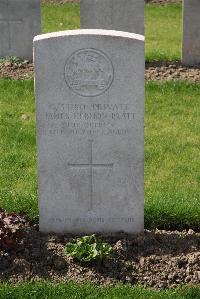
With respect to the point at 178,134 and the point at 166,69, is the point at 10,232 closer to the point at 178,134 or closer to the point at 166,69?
the point at 178,134

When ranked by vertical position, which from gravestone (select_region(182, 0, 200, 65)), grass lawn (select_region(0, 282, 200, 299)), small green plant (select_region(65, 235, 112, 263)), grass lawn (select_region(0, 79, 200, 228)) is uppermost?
gravestone (select_region(182, 0, 200, 65))

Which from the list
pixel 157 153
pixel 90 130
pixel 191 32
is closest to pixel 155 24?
pixel 191 32

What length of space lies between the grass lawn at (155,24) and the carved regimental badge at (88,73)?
19.3 feet

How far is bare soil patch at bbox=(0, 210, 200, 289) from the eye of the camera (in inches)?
201

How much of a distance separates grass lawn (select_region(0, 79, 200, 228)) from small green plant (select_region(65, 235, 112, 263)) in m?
0.73

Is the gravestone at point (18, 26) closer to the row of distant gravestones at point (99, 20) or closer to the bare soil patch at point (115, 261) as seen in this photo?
the row of distant gravestones at point (99, 20)

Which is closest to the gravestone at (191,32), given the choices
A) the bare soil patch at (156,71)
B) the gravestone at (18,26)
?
the bare soil patch at (156,71)

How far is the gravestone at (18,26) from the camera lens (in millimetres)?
10680

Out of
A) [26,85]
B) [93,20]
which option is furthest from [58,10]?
[26,85]

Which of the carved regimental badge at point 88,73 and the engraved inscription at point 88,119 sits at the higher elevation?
the carved regimental badge at point 88,73

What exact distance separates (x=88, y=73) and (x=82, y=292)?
5.11ft

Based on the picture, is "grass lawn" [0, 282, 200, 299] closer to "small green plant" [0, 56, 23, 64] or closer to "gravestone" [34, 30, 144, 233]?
"gravestone" [34, 30, 144, 233]

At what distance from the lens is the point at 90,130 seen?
5.40 meters

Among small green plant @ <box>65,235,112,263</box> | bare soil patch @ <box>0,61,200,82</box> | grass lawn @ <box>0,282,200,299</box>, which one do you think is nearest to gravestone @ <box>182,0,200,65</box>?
bare soil patch @ <box>0,61,200,82</box>
